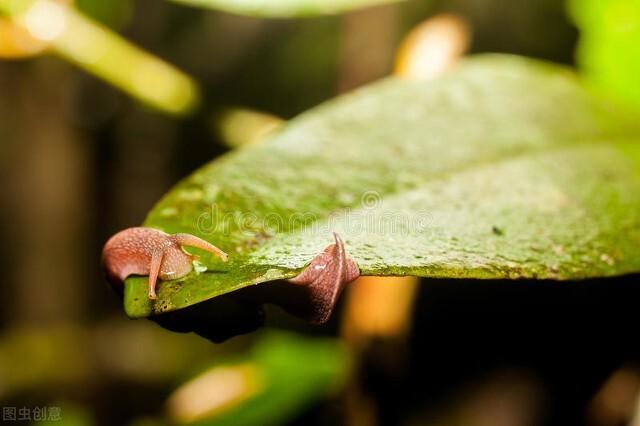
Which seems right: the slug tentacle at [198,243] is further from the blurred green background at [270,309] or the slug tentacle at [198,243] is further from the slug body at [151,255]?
the blurred green background at [270,309]

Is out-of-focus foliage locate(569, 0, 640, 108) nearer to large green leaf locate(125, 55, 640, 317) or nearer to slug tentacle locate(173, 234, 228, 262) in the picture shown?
large green leaf locate(125, 55, 640, 317)

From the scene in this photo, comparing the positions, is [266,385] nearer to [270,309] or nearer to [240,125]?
[240,125]

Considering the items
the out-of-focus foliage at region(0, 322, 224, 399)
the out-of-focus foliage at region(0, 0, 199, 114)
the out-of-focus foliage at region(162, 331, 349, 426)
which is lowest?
the out-of-focus foliage at region(0, 322, 224, 399)

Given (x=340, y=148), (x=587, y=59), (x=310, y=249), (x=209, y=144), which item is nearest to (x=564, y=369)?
(x=587, y=59)

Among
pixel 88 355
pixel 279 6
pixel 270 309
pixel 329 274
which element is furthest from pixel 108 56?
pixel 88 355

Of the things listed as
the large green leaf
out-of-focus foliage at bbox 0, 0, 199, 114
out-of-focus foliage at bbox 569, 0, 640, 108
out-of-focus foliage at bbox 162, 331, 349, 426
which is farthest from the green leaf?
out-of-focus foliage at bbox 162, 331, 349, 426

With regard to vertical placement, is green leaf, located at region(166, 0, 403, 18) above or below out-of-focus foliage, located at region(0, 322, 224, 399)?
above
